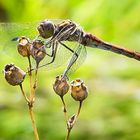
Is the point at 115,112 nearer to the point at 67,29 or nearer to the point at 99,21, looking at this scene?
the point at 99,21

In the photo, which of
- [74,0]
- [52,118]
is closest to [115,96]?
[52,118]

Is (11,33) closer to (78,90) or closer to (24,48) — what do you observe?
(24,48)

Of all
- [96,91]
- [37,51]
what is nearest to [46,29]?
[37,51]

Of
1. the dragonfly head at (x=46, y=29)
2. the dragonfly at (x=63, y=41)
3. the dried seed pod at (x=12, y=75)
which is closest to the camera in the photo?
the dried seed pod at (x=12, y=75)

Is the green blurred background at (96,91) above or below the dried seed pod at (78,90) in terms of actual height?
above

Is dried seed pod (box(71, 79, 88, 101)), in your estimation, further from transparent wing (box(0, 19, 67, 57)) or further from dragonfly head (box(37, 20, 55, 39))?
transparent wing (box(0, 19, 67, 57))

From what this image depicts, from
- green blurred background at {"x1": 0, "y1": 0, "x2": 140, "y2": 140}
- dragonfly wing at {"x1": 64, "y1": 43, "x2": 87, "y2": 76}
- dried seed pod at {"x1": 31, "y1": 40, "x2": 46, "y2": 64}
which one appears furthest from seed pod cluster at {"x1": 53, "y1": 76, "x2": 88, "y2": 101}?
green blurred background at {"x1": 0, "y1": 0, "x2": 140, "y2": 140}

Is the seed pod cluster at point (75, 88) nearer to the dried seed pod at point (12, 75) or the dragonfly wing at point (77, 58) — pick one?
the dried seed pod at point (12, 75)

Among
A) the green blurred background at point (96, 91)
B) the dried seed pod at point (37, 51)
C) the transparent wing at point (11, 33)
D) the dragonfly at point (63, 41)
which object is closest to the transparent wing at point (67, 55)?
the dragonfly at point (63, 41)
